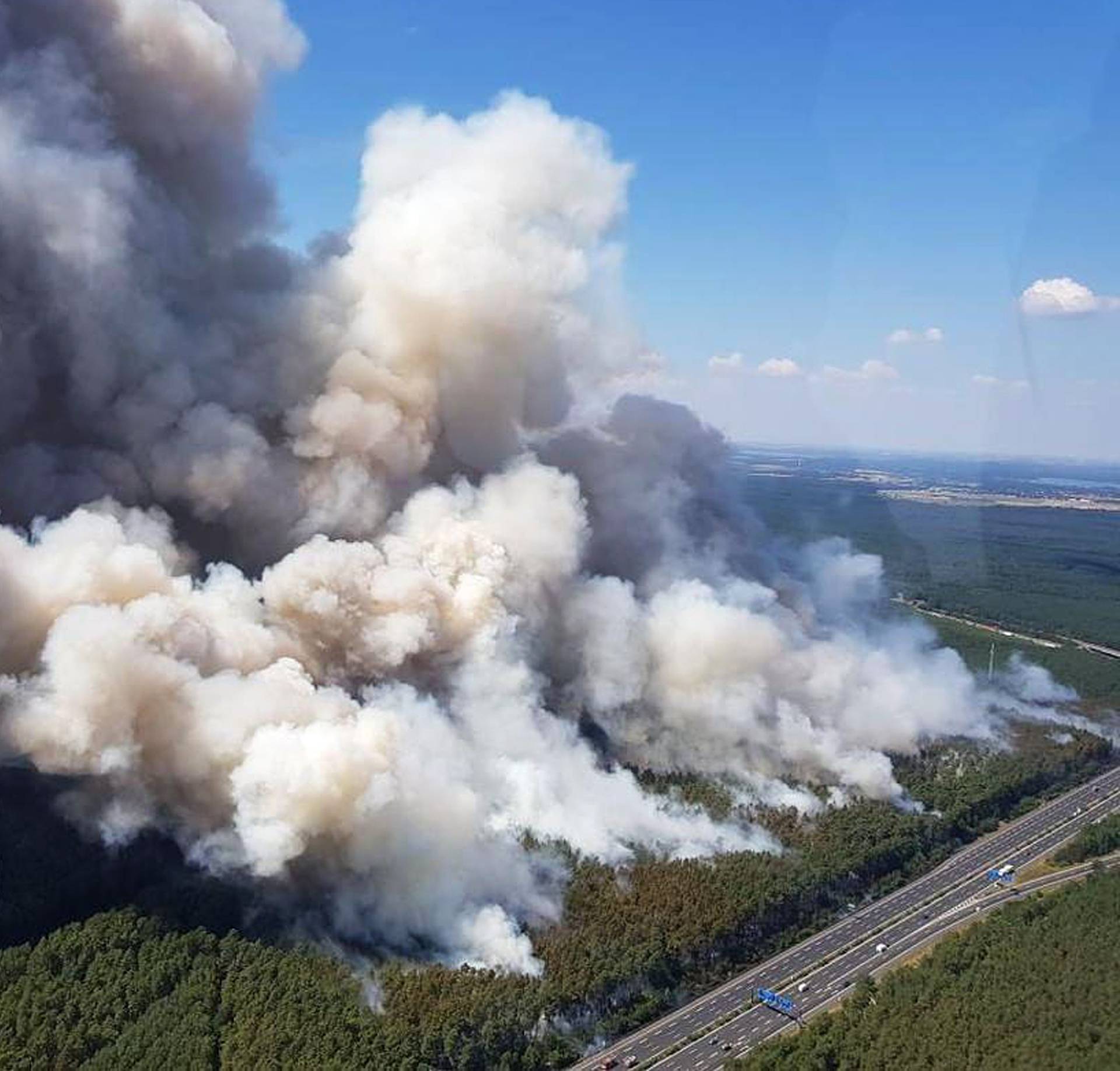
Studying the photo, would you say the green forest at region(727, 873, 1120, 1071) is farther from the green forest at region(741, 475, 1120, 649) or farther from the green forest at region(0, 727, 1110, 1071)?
the green forest at region(741, 475, 1120, 649)

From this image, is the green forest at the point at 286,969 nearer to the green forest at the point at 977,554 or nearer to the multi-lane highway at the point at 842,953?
the multi-lane highway at the point at 842,953

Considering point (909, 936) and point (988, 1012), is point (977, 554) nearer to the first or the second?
point (909, 936)

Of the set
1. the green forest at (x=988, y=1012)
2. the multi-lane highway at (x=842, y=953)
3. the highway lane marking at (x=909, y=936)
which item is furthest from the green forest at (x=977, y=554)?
the green forest at (x=988, y=1012)

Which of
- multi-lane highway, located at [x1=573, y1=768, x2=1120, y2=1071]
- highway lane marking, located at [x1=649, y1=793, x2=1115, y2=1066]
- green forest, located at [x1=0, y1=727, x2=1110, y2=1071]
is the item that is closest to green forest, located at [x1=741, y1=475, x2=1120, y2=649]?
multi-lane highway, located at [x1=573, y1=768, x2=1120, y2=1071]

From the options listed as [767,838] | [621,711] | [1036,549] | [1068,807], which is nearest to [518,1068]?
[767,838]

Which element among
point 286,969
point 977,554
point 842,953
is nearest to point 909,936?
point 842,953

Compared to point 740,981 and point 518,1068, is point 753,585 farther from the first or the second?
point 518,1068
